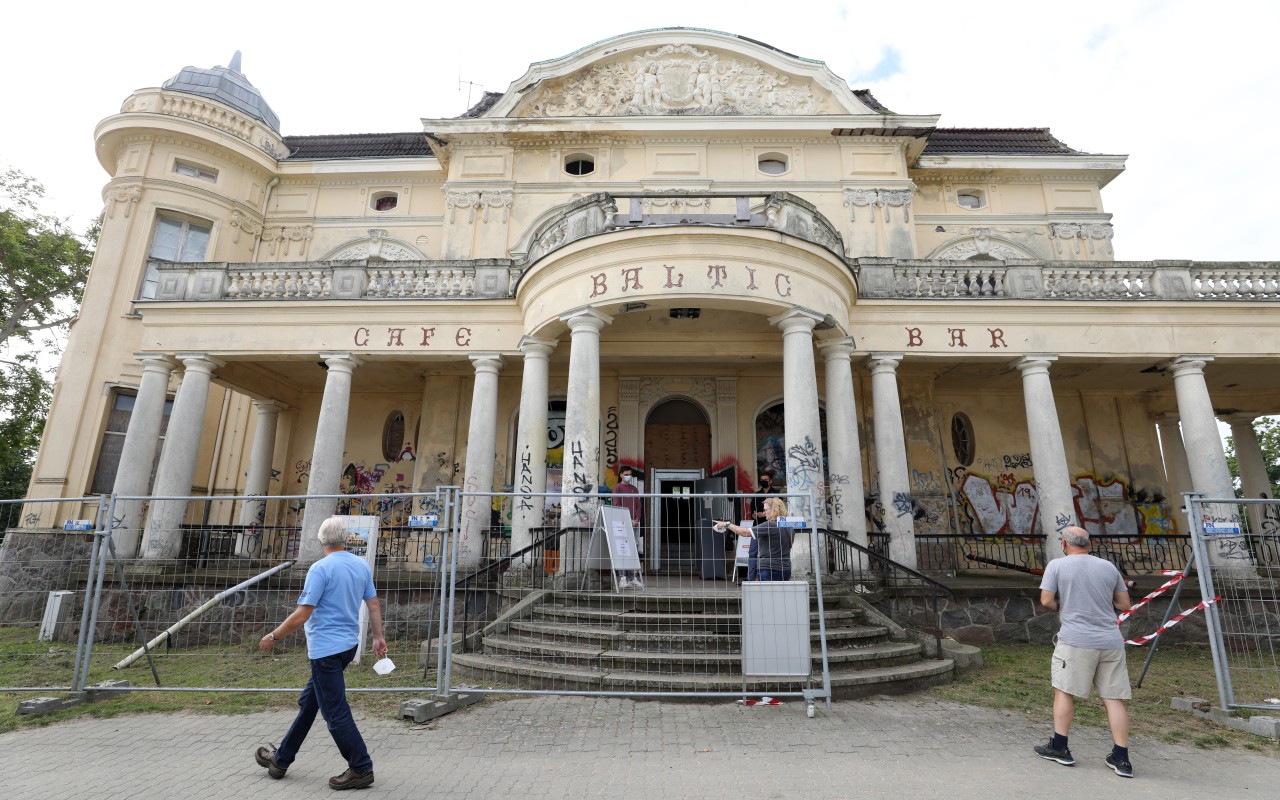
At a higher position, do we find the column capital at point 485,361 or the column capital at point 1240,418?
the column capital at point 1240,418

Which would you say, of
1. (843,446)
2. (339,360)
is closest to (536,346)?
(339,360)

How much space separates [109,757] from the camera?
5.13m

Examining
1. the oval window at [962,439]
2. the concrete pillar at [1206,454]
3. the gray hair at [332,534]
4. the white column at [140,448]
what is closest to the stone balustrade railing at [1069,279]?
the concrete pillar at [1206,454]

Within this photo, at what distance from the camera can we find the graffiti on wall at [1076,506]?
51.1 ft

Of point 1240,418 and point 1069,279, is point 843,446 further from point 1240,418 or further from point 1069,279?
point 1240,418

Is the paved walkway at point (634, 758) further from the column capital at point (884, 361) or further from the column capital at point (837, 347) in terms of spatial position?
the column capital at point (884, 361)

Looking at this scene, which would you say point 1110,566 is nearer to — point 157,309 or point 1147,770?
point 1147,770

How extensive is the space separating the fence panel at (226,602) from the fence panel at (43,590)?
1.53ft

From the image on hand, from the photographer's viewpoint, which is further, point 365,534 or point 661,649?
point 365,534

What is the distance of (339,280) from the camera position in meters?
12.9

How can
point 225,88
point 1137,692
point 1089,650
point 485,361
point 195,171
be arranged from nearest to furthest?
point 1089,650 → point 1137,692 → point 485,361 → point 195,171 → point 225,88

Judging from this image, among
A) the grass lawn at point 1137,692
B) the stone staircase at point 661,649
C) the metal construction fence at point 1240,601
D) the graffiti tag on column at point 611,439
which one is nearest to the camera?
the grass lawn at point 1137,692

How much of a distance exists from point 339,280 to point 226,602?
6258 mm

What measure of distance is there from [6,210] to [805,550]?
24352mm
